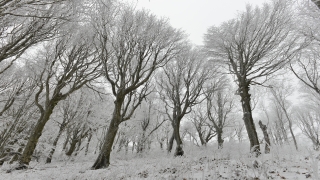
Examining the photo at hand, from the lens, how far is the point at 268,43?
7387mm

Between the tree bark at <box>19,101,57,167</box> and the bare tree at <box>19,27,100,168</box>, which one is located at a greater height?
the bare tree at <box>19,27,100,168</box>

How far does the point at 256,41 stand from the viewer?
7500 mm

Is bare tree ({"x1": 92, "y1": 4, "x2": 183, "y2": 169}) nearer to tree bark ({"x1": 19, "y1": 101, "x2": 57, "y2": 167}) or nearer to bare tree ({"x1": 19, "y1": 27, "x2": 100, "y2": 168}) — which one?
bare tree ({"x1": 19, "y1": 27, "x2": 100, "y2": 168})

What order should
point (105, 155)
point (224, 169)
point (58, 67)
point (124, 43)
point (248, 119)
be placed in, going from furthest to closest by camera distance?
point (58, 67) → point (124, 43) → point (248, 119) → point (105, 155) → point (224, 169)

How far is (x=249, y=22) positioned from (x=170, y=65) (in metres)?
6.05

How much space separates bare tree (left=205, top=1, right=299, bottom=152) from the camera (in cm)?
707

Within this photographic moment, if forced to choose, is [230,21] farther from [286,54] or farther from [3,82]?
[3,82]

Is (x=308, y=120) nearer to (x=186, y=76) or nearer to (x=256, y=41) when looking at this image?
(x=186, y=76)

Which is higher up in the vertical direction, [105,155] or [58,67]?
[58,67]

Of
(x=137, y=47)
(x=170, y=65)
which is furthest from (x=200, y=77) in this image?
(x=137, y=47)

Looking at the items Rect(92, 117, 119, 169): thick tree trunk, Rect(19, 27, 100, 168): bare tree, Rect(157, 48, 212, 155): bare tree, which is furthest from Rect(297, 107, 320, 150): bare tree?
Rect(19, 27, 100, 168): bare tree

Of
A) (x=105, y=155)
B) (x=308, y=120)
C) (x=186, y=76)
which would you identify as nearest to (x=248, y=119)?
(x=186, y=76)

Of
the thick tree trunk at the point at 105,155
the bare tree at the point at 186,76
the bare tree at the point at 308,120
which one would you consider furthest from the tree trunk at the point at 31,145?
the bare tree at the point at 308,120

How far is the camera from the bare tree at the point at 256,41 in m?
7.07
